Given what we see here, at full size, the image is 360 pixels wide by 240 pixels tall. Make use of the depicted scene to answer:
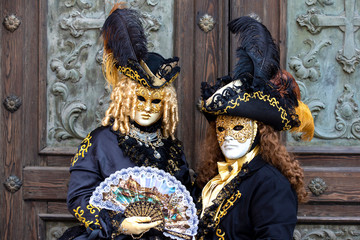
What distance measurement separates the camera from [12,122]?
11.8 feet

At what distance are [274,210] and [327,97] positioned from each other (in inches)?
52.4

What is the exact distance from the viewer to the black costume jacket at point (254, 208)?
2.46 m

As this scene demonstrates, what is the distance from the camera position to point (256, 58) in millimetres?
2629

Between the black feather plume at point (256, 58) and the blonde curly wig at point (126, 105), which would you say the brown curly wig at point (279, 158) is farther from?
the blonde curly wig at point (126, 105)

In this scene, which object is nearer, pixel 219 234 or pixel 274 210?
pixel 274 210

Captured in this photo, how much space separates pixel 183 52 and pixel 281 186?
137 centimetres

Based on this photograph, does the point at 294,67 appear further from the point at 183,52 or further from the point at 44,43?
the point at 44,43

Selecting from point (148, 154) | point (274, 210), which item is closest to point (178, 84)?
point (148, 154)

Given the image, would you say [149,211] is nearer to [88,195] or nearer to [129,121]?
[88,195]

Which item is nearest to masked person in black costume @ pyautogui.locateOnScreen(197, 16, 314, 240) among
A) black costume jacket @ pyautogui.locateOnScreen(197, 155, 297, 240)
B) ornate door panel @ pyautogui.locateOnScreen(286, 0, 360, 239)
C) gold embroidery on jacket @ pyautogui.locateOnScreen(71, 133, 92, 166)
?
black costume jacket @ pyautogui.locateOnScreen(197, 155, 297, 240)

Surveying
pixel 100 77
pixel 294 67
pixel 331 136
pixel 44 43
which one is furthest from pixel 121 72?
pixel 331 136

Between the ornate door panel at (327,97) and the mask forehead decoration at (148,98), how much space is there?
1.08 meters

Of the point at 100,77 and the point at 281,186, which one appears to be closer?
the point at 281,186

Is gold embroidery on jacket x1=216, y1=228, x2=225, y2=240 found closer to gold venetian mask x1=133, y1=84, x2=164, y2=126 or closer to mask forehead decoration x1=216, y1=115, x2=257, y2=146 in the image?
mask forehead decoration x1=216, y1=115, x2=257, y2=146
